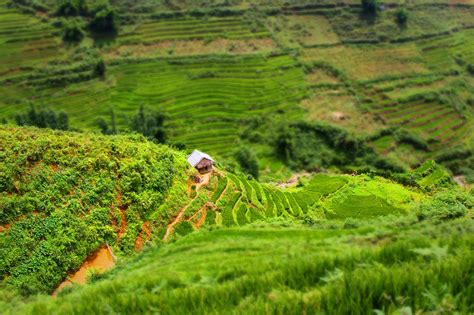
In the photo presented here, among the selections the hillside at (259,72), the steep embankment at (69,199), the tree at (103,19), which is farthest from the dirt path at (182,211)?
the tree at (103,19)

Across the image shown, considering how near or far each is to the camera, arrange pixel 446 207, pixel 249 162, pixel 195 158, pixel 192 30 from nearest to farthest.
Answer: pixel 446 207
pixel 195 158
pixel 249 162
pixel 192 30

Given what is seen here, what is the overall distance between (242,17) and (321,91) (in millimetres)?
17168

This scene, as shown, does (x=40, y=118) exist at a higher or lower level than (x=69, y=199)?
lower

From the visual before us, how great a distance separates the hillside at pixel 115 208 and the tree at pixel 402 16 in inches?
1577

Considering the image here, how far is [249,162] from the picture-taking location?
131ft

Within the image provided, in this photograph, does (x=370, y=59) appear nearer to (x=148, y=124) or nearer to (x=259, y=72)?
(x=259, y=72)

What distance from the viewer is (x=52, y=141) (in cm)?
2373

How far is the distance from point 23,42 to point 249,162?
115 ft

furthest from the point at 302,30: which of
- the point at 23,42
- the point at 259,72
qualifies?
the point at 23,42

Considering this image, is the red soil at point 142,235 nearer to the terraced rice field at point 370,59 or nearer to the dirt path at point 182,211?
the dirt path at point 182,211

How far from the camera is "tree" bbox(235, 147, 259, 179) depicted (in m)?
39.8

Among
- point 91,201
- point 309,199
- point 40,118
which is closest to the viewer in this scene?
point 91,201

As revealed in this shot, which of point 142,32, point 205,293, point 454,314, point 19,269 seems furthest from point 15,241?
point 142,32

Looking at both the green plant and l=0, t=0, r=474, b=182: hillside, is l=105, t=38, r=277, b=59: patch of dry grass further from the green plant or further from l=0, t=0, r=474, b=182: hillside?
the green plant
